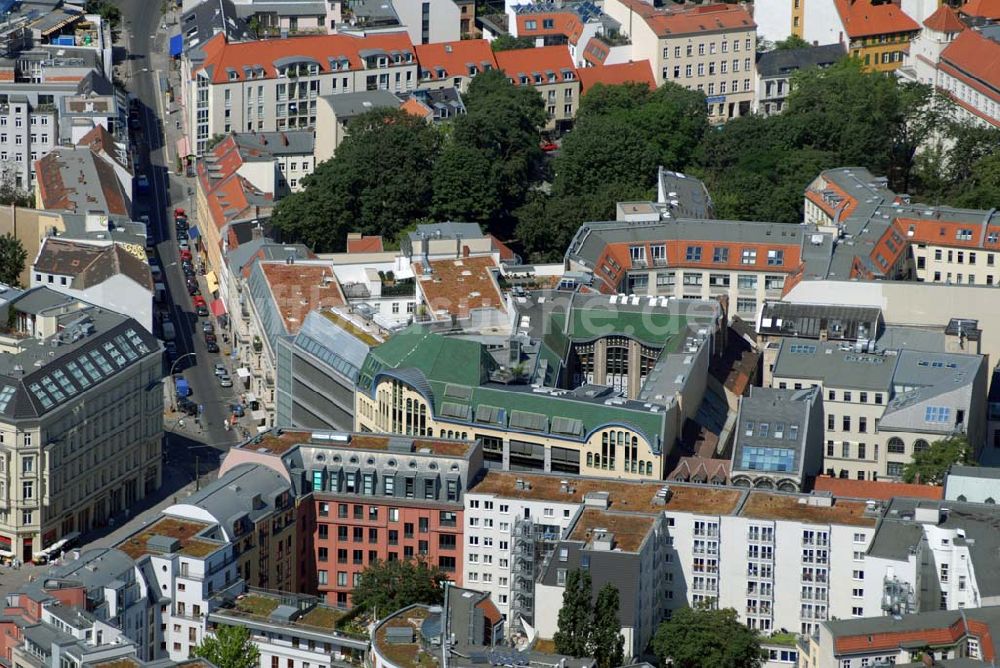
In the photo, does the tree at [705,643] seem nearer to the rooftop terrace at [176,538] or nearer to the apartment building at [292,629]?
the apartment building at [292,629]

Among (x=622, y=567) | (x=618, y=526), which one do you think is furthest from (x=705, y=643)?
(x=618, y=526)

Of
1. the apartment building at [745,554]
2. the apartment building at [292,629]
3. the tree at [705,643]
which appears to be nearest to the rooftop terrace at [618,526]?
the apartment building at [745,554]

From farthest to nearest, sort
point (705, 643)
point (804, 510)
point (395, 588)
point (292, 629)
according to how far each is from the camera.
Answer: point (804, 510) → point (395, 588) → point (705, 643) → point (292, 629)

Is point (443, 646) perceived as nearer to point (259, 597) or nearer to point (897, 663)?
point (259, 597)

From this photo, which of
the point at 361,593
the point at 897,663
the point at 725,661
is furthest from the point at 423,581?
the point at 897,663

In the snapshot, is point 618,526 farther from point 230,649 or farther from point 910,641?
point 230,649

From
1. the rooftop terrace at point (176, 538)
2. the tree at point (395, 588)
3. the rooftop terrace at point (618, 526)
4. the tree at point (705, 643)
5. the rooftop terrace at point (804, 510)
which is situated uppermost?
the rooftop terrace at point (804, 510)
